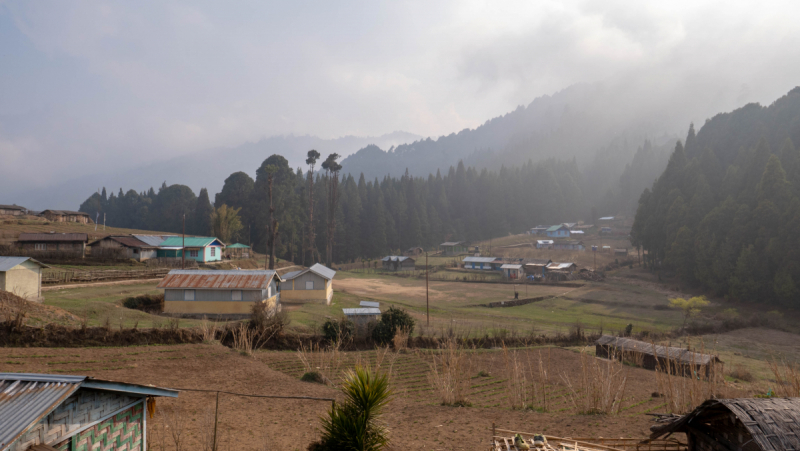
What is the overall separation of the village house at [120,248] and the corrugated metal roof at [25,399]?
44.0m

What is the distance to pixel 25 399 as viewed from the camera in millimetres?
5332

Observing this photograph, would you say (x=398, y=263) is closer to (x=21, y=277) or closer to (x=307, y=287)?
(x=307, y=287)

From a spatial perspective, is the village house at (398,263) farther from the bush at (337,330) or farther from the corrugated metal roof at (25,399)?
the corrugated metal roof at (25,399)

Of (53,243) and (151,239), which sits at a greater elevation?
(151,239)

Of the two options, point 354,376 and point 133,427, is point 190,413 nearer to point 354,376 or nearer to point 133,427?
point 133,427

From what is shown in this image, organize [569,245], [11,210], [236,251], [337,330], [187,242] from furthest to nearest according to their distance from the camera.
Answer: [569,245] → [11,210] → [236,251] → [187,242] → [337,330]

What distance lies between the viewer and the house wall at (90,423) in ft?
18.0

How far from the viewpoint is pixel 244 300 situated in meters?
27.1

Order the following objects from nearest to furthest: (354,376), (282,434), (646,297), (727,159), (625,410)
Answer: (354,376), (282,434), (625,410), (646,297), (727,159)

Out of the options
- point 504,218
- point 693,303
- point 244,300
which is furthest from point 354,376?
point 504,218

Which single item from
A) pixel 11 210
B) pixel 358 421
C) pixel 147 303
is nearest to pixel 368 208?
pixel 11 210

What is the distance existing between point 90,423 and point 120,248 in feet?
145

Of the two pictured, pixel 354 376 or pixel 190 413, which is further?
pixel 190 413

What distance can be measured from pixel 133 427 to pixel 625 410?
13577mm
